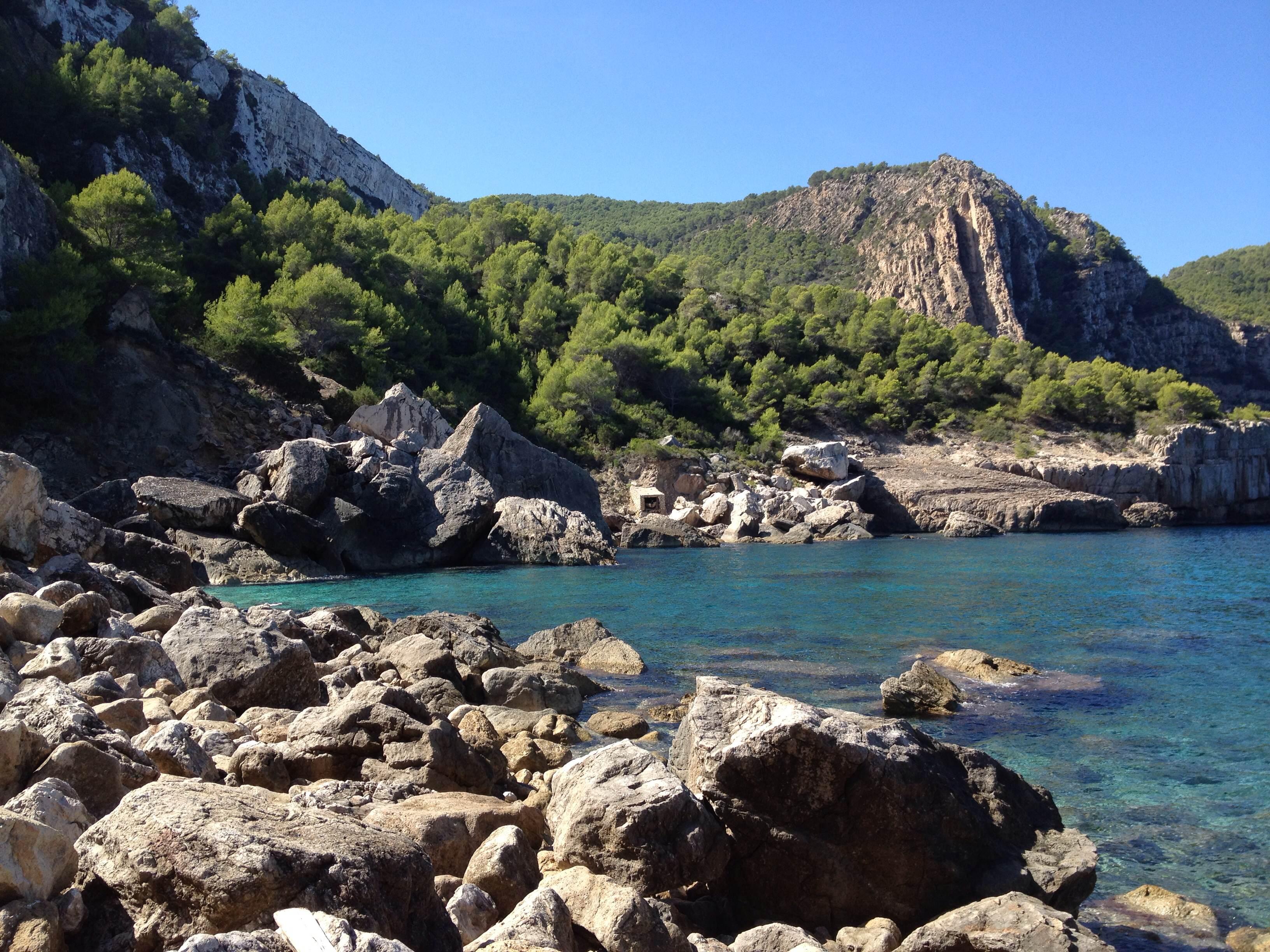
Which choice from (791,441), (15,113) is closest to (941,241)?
(791,441)

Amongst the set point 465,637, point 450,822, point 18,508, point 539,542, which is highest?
point 18,508

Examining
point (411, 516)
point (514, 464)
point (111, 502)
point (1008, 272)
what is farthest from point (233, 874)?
point (1008, 272)

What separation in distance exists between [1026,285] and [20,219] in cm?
9386

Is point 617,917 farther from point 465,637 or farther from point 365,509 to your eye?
point 365,509

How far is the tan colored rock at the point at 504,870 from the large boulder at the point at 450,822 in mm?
103

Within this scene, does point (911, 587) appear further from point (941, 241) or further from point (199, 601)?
point (941, 241)

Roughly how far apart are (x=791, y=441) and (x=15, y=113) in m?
41.3

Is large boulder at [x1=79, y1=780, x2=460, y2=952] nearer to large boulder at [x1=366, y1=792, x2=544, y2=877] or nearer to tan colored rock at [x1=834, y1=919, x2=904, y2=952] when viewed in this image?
large boulder at [x1=366, y1=792, x2=544, y2=877]

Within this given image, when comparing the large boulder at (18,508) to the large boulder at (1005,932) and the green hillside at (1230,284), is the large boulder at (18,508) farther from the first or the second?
the green hillside at (1230,284)

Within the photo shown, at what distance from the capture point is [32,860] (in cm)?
274

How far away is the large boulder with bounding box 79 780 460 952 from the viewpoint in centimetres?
276

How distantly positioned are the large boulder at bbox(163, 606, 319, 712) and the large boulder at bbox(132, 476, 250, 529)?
52.0 ft

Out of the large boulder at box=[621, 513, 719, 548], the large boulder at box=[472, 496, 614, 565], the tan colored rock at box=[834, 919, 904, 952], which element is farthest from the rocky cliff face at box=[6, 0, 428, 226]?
the tan colored rock at box=[834, 919, 904, 952]

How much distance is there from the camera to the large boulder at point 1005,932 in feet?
12.4
